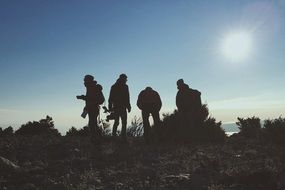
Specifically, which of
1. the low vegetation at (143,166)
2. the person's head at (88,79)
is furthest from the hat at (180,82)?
the person's head at (88,79)

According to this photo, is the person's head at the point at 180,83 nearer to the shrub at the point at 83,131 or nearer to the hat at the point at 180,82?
the hat at the point at 180,82

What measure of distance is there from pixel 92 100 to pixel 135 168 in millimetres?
4148

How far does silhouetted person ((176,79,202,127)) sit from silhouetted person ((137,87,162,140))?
2.53 feet

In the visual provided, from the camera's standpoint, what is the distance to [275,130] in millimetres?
14922

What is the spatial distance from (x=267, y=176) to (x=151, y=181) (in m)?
2.23

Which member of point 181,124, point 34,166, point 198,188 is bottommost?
point 198,188

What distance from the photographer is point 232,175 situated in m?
8.25

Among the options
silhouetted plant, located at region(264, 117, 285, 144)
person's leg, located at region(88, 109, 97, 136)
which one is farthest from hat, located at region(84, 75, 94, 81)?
silhouetted plant, located at region(264, 117, 285, 144)

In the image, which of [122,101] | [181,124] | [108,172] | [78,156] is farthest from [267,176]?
[181,124]

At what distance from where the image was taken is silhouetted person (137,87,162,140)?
566 inches

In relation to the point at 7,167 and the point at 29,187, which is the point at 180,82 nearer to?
the point at 7,167

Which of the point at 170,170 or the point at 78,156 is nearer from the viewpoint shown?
the point at 170,170

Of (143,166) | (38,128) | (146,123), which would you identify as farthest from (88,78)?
(38,128)

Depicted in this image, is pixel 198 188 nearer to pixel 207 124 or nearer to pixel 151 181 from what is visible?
pixel 151 181
